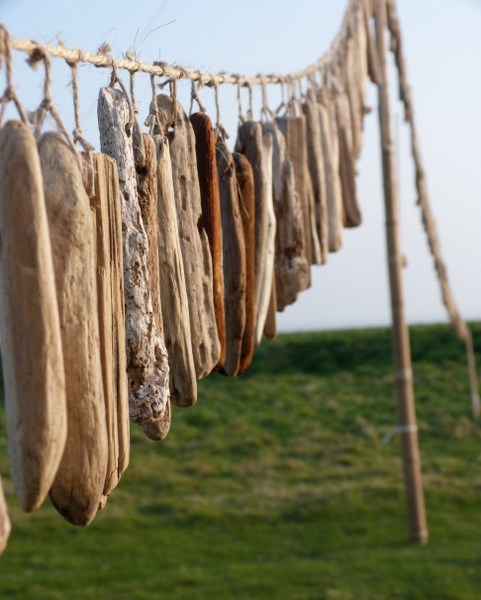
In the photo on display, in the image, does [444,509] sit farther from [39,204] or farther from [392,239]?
[39,204]

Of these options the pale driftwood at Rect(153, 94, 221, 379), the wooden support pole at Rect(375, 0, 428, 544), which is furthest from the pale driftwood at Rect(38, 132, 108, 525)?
the wooden support pole at Rect(375, 0, 428, 544)

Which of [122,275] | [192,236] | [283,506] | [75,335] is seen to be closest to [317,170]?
[192,236]

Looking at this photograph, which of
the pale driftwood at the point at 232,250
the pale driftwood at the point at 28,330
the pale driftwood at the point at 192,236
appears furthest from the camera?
the pale driftwood at the point at 232,250

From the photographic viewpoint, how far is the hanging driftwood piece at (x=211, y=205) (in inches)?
64.6

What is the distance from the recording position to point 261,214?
1.94 m

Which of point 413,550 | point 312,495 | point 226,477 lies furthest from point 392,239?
point 226,477

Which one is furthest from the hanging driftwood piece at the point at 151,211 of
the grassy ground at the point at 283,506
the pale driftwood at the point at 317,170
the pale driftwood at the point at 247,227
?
the grassy ground at the point at 283,506

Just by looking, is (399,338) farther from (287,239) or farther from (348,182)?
(287,239)

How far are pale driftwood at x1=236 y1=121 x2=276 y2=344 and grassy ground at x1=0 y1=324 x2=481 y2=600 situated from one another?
4.16 m

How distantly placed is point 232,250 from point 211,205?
0.14m

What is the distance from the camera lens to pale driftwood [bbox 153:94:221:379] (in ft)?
5.16

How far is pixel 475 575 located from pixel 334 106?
12.2 ft

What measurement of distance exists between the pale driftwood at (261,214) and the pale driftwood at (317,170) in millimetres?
541

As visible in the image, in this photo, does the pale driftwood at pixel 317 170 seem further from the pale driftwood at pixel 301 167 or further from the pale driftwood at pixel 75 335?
the pale driftwood at pixel 75 335
